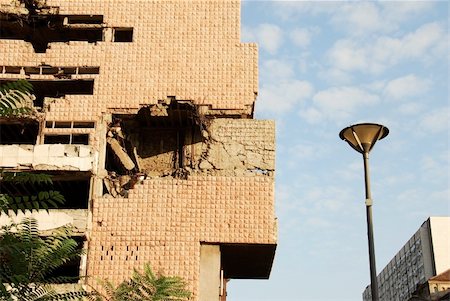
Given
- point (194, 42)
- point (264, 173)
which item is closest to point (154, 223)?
point (264, 173)

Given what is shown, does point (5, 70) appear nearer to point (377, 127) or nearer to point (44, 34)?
point (44, 34)

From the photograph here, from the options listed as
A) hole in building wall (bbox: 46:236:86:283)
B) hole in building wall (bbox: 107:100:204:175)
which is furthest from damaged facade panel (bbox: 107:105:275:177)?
hole in building wall (bbox: 46:236:86:283)

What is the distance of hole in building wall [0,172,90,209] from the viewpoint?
23625mm

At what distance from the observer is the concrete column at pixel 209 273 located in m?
21.9

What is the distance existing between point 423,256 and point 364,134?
44.4m

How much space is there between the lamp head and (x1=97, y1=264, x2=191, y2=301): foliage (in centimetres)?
891

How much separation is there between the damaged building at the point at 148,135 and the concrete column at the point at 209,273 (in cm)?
4

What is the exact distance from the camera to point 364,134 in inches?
394

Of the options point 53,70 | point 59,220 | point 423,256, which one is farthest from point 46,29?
point 423,256

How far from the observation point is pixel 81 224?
22.3 meters

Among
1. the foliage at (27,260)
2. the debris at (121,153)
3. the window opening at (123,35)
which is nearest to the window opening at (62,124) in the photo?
the debris at (121,153)

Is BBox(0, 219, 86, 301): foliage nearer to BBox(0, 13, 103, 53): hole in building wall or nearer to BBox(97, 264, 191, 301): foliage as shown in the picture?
BBox(97, 264, 191, 301): foliage

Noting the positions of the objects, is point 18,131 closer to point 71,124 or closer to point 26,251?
point 71,124

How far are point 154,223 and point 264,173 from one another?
482 cm
